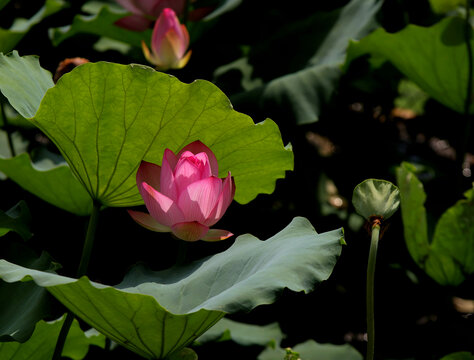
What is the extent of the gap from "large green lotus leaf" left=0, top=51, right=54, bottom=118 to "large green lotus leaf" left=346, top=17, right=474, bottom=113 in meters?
0.76

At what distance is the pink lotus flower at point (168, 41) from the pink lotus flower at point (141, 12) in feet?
0.78

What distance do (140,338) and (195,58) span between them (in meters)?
1.31

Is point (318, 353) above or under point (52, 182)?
under

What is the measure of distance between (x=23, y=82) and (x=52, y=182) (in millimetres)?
Result: 273

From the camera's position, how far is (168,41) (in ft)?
4.95

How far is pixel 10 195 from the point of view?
1.72 m

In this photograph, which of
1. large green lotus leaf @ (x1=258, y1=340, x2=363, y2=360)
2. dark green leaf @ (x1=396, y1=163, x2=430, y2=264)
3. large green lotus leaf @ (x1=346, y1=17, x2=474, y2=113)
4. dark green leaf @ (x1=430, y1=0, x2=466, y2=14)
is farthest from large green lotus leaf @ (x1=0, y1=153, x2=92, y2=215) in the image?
dark green leaf @ (x1=430, y1=0, x2=466, y2=14)

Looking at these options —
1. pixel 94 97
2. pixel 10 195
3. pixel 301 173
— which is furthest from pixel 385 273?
pixel 94 97

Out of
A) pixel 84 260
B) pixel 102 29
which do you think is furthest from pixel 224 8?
pixel 84 260

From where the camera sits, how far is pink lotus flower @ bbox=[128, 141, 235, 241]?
36.3 inches

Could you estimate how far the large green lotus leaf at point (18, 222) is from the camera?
1.09 metres

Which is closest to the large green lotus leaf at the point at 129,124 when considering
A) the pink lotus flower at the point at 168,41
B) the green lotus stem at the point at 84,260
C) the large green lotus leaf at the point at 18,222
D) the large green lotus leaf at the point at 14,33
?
the green lotus stem at the point at 84,260

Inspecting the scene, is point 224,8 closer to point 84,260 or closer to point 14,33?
point 14,33

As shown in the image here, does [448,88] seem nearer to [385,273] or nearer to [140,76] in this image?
[385,273]
